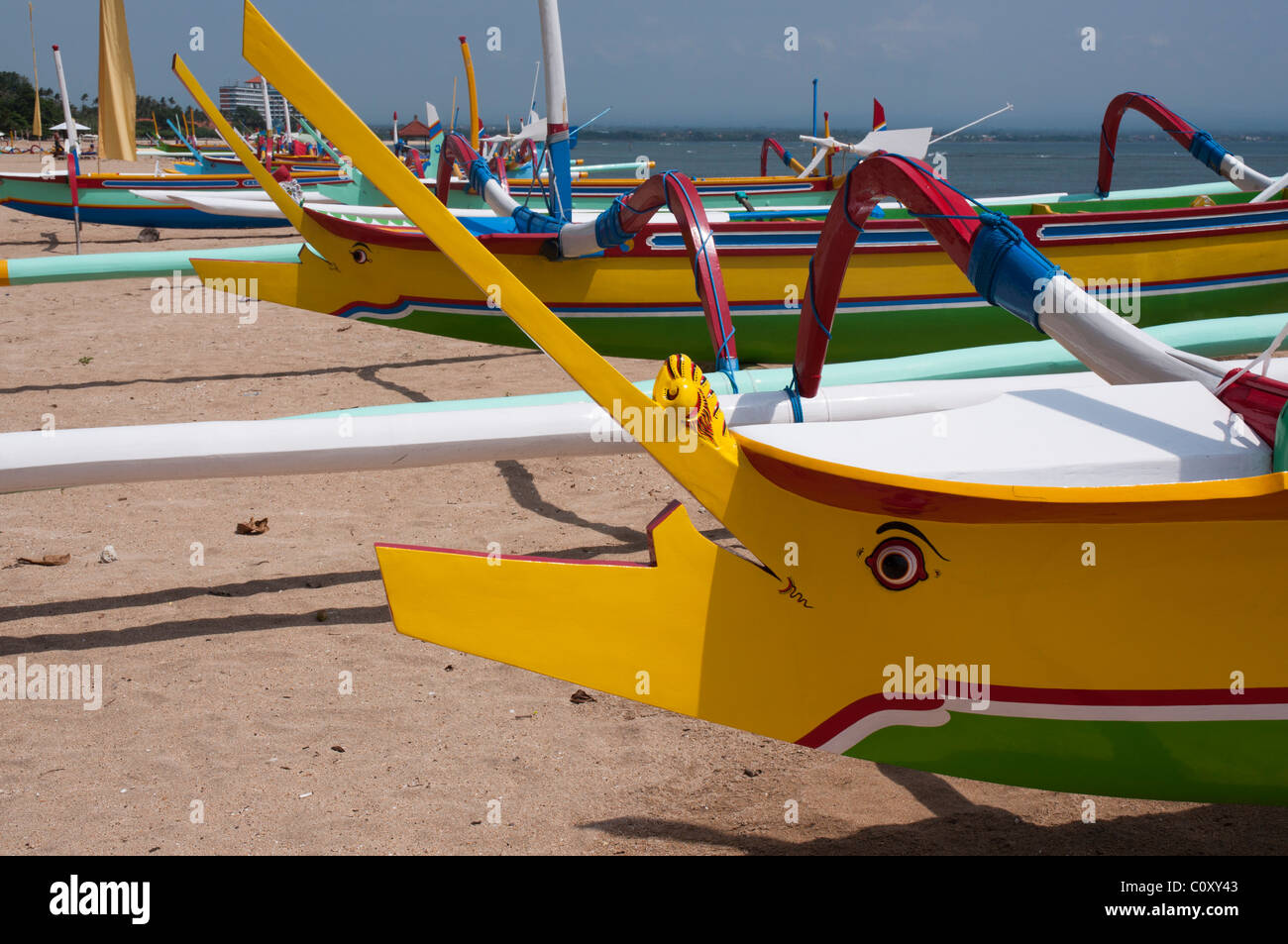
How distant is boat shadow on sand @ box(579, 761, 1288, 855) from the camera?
2.34 metres

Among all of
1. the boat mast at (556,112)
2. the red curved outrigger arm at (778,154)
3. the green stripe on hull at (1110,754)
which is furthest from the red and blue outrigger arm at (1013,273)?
the red curved outrigger arm at (778,154)

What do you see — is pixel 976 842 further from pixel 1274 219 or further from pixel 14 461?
pixel 1274 219

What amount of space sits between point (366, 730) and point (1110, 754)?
190 cm

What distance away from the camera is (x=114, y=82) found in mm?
15656

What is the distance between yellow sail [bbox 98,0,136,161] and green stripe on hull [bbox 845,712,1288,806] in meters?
16.7

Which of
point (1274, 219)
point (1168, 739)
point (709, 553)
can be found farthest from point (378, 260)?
point (1274, 219)

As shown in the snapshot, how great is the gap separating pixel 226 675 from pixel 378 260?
119 inches

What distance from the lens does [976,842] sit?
2.37 meters

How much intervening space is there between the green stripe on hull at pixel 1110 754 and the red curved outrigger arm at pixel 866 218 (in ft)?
3.15

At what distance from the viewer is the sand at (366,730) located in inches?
95.1

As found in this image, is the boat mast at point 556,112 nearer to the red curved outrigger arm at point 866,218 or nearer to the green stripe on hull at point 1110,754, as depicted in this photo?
the red curved outrigger arm at point 866,218
